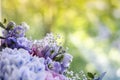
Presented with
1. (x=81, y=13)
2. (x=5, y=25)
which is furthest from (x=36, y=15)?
(x=5, y=25)

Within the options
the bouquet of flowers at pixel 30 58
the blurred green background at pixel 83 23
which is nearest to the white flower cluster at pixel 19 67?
the bouquet of flowers at pixel 30 58

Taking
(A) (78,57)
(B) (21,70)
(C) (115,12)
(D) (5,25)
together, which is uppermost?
(C) (115,12)

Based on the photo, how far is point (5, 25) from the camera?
0.62m

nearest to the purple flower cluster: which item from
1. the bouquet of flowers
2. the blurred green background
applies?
the bouquet of flowers

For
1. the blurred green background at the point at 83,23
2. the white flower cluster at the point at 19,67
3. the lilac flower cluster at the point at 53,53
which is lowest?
the white flower cluster at the point at 19,67

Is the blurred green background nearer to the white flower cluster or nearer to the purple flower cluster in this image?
the purple flower cluster

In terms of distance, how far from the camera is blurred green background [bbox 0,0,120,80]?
52.7 inches

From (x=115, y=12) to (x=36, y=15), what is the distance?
35 cm

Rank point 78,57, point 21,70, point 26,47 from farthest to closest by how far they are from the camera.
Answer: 1. point 78,57
2. point 26,47
3. point 21,70

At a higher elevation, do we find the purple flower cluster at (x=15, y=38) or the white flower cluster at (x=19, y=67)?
the purple flower cluster at (x=15, y=38)

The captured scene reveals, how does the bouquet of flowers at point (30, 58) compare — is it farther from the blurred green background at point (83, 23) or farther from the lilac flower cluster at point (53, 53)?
the blurred green background at point (83, 23)

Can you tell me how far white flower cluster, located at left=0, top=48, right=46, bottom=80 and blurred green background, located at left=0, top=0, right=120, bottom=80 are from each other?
0.84m

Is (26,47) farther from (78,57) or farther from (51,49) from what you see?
(78,57)

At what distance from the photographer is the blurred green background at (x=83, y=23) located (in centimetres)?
134
